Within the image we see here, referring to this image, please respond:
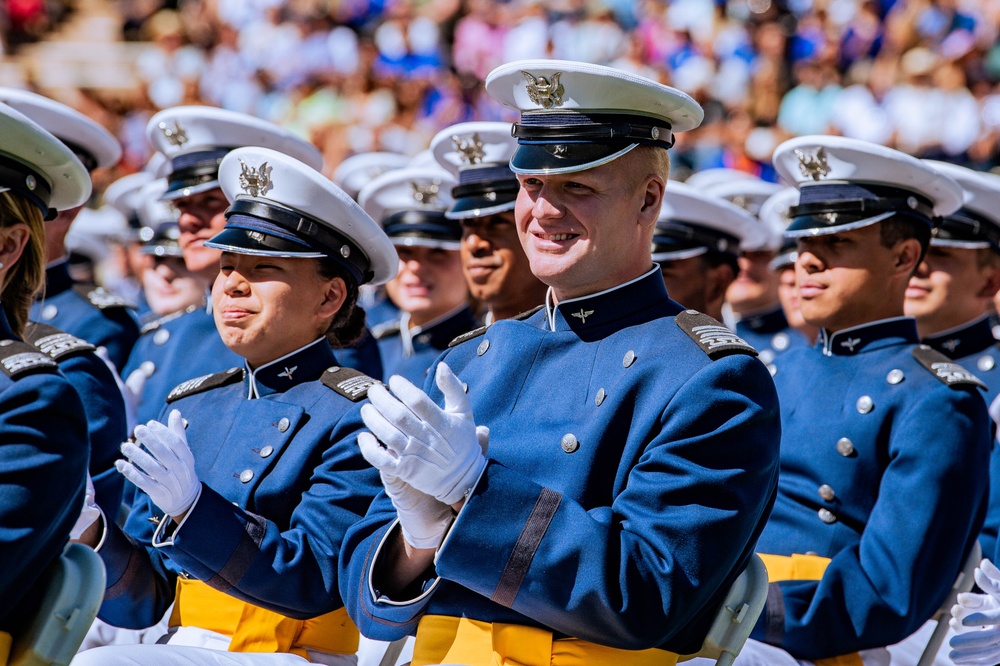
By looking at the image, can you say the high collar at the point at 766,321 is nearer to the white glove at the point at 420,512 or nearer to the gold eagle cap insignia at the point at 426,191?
the gold eagle cap insignia at the point at 426,191

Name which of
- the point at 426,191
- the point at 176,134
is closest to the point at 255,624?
the point at 176,134

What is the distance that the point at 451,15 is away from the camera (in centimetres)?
1485

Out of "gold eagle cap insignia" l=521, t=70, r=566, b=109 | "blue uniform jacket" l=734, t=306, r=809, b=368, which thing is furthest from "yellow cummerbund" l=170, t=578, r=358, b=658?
"blue uniform jacket" l=734, t=306, r=809, b=368

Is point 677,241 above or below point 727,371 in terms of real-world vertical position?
below

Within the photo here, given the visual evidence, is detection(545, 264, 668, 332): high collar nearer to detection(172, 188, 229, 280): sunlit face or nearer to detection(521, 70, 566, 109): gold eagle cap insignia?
detection(521, 70, 566, 109): gold eagle cap insignia

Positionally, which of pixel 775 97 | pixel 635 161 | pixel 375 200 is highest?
pixel 635 161

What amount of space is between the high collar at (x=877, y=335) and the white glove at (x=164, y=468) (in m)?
2.11

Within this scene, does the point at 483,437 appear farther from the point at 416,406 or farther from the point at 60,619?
the point at 60,619

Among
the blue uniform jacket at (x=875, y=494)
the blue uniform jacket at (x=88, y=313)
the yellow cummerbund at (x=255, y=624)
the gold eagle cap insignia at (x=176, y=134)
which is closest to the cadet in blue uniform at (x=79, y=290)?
the blue uniform jacket at (x=88, y=313)

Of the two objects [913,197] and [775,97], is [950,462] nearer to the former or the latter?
[913,197]

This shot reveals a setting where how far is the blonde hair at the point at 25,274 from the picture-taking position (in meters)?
3.32

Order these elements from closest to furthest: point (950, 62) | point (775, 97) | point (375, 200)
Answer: point (375, 200)
point (950, 62)
point (775, 97)

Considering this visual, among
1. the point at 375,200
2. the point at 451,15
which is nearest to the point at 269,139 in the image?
the point at 375,200

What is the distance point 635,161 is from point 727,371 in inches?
22.0
